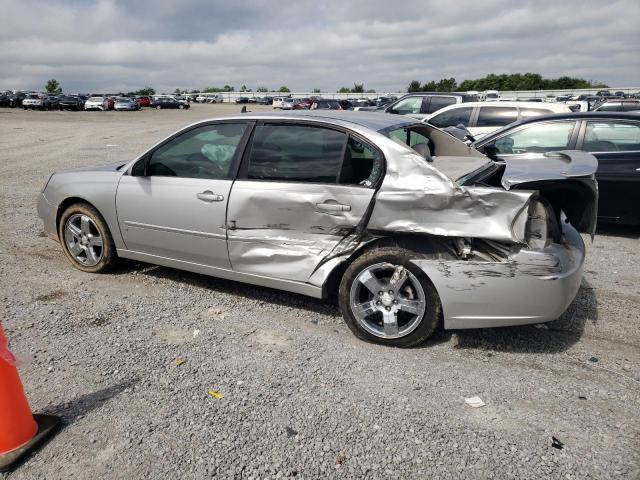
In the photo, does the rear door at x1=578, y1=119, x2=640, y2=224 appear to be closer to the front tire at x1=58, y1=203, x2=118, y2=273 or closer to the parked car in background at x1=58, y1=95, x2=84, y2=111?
the front tire at x1=58, y1=203, x2=118, y2=273

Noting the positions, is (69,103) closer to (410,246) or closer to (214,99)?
(214,99)

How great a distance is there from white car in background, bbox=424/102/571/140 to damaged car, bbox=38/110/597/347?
6847mm

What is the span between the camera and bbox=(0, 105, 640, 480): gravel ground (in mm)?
2562

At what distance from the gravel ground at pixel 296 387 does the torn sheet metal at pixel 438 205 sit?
2.96ft

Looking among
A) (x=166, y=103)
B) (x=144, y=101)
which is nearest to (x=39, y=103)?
(x=166, y=103)

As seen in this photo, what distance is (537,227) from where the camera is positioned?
3500mm

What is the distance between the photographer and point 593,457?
2.57 meters

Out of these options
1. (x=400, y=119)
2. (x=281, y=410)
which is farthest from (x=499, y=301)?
(x=400, y=119)

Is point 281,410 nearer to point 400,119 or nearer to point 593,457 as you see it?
point 593,457

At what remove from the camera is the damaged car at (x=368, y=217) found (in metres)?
3.34

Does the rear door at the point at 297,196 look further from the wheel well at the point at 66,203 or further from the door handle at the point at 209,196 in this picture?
the wheel well at the point at 66,203

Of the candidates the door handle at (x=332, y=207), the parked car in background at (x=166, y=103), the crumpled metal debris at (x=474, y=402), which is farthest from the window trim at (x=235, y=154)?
the parked car in background at (x=166, y=103)

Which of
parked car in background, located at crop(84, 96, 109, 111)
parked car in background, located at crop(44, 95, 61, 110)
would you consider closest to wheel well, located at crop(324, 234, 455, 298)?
parked car in background, located at crop(84, 96, 109, 111)

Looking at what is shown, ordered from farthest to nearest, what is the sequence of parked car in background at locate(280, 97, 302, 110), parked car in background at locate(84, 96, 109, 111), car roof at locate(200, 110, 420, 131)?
1. parked car in background at locate(84, 96, 109, 111)
2. parked car in background at locate(280, 97, 302, 110)
3. car roof at locate(200, 110, 420, 131)
